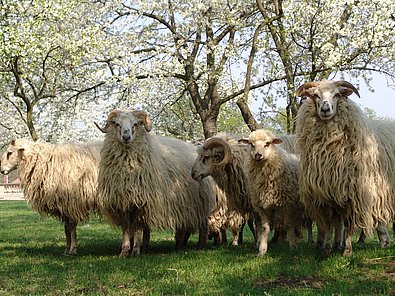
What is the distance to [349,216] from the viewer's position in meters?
A: 7.59

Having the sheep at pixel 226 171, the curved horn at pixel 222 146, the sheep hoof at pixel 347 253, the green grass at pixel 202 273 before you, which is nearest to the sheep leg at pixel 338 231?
the green grass at pixel 202 273

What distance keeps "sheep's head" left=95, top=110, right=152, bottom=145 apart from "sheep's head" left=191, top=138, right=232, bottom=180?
1.14 metres

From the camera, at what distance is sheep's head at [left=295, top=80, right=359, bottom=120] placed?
7.50 meters

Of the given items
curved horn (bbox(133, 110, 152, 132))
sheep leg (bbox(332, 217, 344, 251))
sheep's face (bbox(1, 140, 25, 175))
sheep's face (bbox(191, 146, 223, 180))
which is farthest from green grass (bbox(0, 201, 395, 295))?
curved horn (bbox(133, 110, 152, 132))

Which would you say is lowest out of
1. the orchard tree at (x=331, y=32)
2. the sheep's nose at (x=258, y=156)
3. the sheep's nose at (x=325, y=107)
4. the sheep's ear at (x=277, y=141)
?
the sheep's nose at (x=258, y=156)

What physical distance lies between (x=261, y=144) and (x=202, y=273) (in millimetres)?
2564

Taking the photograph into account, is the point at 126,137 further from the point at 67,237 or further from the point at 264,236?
the point at 264,236

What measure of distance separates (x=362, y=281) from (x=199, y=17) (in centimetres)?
1447

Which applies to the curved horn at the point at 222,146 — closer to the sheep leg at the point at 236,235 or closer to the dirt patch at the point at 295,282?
the sheep leg at the point at 236,235

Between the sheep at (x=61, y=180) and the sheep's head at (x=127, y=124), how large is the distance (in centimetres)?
117

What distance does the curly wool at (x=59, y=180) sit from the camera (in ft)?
32.8

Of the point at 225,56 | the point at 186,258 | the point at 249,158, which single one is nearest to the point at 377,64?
the point at 225,56

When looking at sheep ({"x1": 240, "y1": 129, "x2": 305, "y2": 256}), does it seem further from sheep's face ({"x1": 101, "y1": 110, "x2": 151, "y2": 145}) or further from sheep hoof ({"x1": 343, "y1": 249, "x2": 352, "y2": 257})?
sheep's face ({"x1": 101, "y1": 110, "x2": 151, "y2": 145})

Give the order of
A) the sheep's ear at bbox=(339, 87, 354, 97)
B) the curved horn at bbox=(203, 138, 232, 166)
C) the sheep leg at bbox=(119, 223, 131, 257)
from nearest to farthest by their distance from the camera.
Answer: the sheep's ear at bbox=(339, 87, 354, 97)
the sheep leg at bbox=(119, 223, 131, 257)
the curved horn at bbox=(203, 138, 232, 166)
